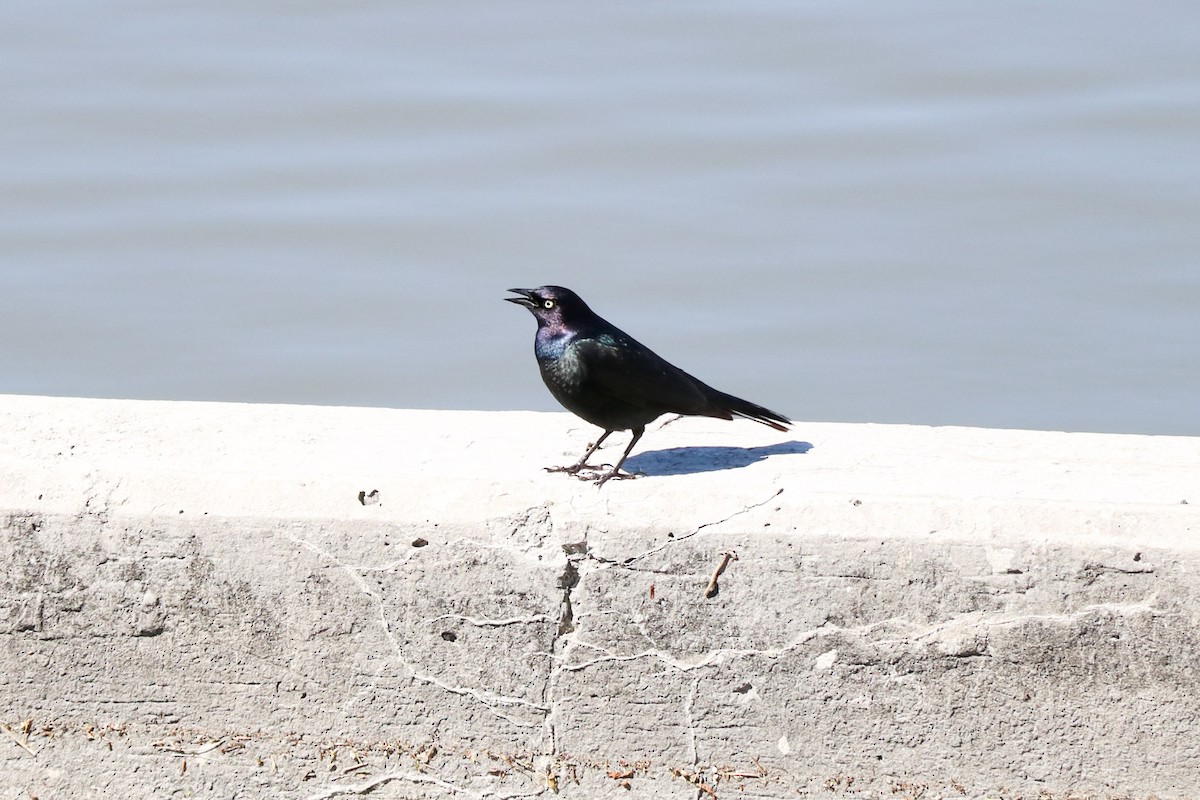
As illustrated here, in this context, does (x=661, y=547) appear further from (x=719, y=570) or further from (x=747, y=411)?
(x=747, y=411)

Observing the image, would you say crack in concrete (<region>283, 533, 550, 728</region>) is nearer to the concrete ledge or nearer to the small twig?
the concrete ledge

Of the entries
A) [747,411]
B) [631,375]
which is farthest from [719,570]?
[747,411]

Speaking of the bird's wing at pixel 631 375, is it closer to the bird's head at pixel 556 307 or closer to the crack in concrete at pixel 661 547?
the bird's head at pixel 556 307

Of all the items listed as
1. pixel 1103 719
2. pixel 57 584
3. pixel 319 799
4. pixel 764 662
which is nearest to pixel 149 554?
pixel 57 584

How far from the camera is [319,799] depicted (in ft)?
11.1

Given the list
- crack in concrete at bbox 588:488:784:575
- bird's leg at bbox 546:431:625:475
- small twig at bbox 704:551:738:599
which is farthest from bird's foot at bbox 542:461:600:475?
small twig at bbox 704:551:738:599

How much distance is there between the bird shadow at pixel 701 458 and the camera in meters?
3.71

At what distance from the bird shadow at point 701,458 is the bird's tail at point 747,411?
0.06m

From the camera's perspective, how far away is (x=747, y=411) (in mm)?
3906

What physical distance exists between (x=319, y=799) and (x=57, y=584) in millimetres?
750

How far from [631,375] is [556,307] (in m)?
0.26

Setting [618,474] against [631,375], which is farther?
[631,375]

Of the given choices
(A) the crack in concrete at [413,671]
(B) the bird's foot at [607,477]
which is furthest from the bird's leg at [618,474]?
(A) the crack in concrete at [413,671]

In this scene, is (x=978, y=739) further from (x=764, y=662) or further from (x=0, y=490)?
(x=0, y=490)
